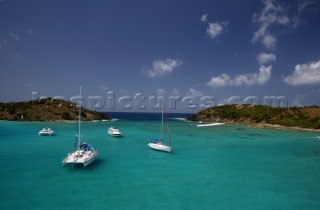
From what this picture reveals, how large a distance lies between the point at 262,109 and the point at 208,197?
133 meters

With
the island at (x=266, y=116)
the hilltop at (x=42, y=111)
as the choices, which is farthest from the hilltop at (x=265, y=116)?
the hilltop at (x=42, y=111)

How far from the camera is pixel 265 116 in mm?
128875

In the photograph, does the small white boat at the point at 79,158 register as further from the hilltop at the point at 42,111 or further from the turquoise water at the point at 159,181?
the hilltop at the point at 42,111

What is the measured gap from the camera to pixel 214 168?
36875 millimetres

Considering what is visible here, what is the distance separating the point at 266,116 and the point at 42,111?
121 metres

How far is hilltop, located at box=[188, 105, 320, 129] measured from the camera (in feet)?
357

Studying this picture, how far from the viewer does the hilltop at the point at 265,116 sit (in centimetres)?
10869

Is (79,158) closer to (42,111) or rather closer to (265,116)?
(42,111)

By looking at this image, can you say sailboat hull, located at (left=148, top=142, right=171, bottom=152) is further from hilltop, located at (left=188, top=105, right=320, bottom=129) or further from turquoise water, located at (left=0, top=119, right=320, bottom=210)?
hilltop, located at (left=188, top=105, right=320, bottom=129)

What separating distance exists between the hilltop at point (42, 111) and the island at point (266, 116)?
7580 cm

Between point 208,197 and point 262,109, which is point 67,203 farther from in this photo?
point 262,109

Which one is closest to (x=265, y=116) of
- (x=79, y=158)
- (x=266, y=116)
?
(x=266, y=116)

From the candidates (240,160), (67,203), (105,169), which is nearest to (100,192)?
(67,203)

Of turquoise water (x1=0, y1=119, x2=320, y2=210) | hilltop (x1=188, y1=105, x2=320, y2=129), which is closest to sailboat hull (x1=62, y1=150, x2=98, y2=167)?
turquoise water (x1=0, y1=119, x2=320, y2=210)
